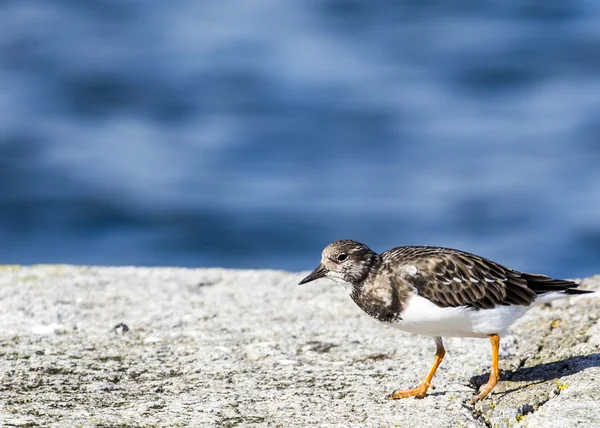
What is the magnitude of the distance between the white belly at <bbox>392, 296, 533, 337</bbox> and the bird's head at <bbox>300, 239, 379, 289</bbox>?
372 mm

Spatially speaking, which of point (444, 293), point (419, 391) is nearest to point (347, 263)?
point (444, 293)

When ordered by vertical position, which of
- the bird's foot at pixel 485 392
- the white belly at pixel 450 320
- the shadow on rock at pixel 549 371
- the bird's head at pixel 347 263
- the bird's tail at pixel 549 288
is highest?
the bird's head at pixel 347 263

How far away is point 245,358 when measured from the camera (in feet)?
14.6

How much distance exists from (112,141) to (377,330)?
920 cm

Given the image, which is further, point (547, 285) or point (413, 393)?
point (547, 285)

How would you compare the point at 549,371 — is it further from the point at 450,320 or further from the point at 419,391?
the point at 419,391

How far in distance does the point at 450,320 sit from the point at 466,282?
0.22m

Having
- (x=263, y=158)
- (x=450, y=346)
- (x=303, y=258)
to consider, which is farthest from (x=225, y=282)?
(x=263, y=158)

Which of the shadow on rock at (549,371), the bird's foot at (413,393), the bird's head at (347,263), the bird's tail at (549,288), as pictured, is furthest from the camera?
the bird's head at (347,263)

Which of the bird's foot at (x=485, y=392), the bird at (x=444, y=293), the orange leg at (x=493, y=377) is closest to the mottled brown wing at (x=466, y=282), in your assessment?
the bird at (x=444, y=293)

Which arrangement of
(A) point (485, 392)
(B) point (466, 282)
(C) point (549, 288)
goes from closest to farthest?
(A) point (485, 392), (B) point (466, 282), (C) point (549, 288)

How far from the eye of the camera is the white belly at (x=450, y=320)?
4086 millimetres

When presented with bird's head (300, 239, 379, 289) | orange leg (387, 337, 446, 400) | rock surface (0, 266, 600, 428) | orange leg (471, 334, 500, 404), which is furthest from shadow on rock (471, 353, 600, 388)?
bird's head (300, 239, 379, 289)

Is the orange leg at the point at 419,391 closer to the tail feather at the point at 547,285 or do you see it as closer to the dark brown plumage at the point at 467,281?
the dark brown plumage at the point at 467,281
